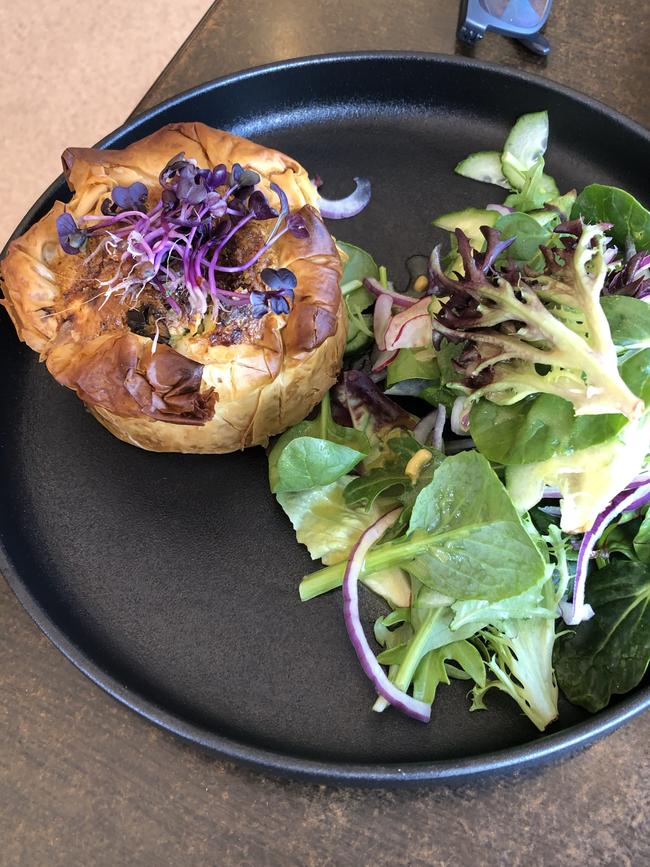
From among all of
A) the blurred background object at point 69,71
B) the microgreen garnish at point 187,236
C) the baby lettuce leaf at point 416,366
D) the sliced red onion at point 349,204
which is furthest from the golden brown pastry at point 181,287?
the blurred background object at point 69,71


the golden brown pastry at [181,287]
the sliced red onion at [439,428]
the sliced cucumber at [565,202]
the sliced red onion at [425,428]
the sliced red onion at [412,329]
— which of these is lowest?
the sliced red onion at [425,428]

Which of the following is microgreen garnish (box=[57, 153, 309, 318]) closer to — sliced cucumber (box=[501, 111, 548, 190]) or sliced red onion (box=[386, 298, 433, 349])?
sliced red onion (box=[386, 298, 433, 349])

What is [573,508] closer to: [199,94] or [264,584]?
[264,584]

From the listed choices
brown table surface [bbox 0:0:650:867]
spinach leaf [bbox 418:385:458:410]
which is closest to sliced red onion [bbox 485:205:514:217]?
spinach leaf [bbox 418:385:458:410]

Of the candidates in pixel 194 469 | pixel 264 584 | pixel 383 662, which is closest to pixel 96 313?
pixel 194 469

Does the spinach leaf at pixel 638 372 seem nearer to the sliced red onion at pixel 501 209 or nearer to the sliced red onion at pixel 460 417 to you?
the sliced red onion at pixel 460 417
